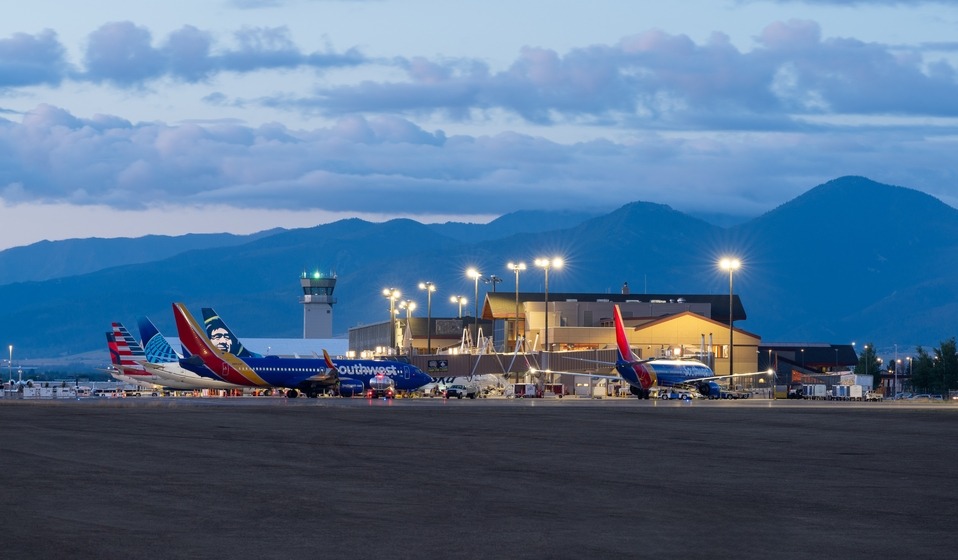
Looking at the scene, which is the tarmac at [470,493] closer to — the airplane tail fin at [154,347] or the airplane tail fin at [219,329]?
the airplane tail fin at [154,347]

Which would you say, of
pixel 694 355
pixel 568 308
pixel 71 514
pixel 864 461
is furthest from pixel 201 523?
Answer: pixel 568 308

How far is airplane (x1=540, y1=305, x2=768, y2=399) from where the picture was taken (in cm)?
10012

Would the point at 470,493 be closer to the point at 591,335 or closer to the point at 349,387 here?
the point at 349,387

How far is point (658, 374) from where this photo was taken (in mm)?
101125

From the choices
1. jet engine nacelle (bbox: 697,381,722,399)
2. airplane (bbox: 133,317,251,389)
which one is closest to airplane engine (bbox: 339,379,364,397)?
airplane (bbox: 133,317,251,389)

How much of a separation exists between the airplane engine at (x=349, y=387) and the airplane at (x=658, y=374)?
19025 millimetres

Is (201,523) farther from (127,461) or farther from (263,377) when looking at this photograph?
(263,377)

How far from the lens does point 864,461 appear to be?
32.4m

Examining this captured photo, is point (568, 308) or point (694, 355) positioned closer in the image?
point (694, 355)

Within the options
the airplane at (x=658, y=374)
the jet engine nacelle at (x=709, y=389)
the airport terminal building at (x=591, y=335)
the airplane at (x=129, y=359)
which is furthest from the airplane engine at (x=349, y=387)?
the jet engine nacelle at (x=709, y=389)

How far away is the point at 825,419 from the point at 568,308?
9686 centimetres

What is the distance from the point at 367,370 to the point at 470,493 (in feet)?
270

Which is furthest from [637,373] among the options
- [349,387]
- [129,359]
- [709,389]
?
[129,359]

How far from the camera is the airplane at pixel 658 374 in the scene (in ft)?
328
